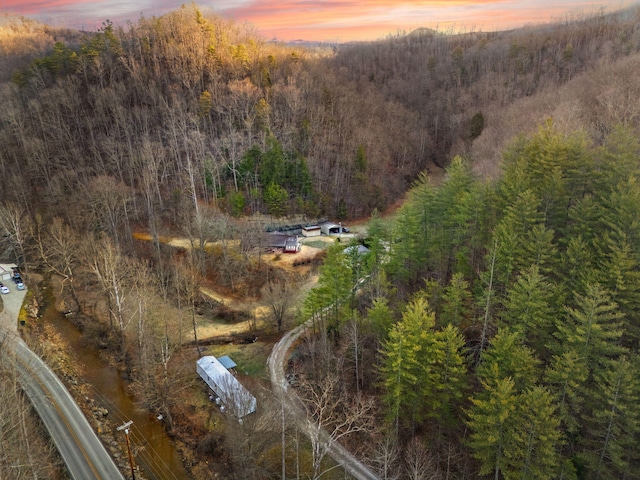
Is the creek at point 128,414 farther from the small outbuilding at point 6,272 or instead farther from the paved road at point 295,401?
the small outbuilding at point 6,272

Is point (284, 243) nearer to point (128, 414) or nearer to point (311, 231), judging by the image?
point (311, 231)

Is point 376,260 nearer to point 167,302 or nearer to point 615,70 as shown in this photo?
point 167,302

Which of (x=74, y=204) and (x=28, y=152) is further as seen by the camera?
(x=28, y=152)

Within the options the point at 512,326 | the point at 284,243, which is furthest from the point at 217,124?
the point at 512,326

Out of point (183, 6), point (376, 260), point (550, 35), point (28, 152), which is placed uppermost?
point (183, 6)

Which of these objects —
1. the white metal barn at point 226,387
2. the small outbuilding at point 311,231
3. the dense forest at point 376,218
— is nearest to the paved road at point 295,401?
the dense forest at point 376,218

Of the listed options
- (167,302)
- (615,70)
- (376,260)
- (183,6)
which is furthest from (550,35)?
(167,302)
